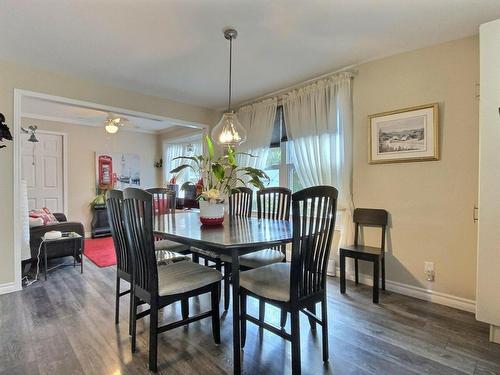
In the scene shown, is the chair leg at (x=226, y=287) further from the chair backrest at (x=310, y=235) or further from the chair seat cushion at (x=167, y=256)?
the chair backrest at (x=310, y=235)

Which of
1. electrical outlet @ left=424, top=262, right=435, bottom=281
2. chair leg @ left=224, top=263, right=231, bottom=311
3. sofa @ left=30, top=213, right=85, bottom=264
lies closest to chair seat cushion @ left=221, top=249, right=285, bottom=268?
chair leg @ left=224, top=263, right=231, bottom=311

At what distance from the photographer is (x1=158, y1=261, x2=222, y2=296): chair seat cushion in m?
1.65

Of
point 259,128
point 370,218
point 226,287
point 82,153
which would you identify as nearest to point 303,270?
point 226,287

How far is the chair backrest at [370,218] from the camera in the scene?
280 cm

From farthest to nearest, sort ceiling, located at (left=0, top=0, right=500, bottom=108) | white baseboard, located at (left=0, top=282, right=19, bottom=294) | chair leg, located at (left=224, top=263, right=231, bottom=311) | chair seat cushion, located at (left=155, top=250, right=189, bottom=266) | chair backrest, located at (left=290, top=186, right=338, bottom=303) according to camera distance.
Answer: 1. white baseboard, located at (left=0, top=282, right=19, bottom=294)
2. chair seat cushion, located at (left=155, top=250, right=189, bottom=266)
3. chair leg, located at (left=224, top=263, right=231, bottom=311)
4. ceiling, located at (left=0, top=0, right=500, bottom=108)
5. chair backrest, located at (left=290, top=186, right=338, bottom=303)

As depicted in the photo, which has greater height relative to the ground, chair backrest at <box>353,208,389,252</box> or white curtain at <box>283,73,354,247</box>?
white curtain at <box>283,73,354,247</box>

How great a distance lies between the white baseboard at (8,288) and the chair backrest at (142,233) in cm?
205

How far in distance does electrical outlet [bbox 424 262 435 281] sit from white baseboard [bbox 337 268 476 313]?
0.13 meters

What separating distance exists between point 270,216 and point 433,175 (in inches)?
61.9

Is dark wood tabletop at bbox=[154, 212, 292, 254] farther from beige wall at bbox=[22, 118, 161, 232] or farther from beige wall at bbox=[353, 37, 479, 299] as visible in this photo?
beige wall at bbox=[22, 118, 161, 232]

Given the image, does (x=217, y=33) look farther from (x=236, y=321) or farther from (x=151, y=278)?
(x=236, y=321)

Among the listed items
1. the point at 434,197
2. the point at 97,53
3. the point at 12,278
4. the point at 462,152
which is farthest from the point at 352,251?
the point at 12,278

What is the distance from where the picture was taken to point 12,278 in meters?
2.84

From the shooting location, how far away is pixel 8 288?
2.79 m
